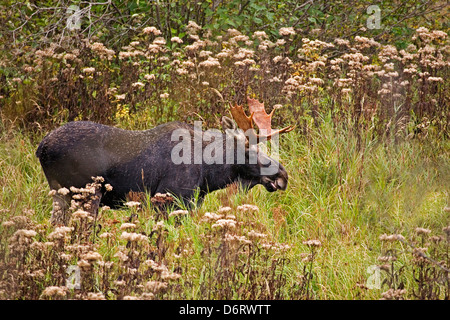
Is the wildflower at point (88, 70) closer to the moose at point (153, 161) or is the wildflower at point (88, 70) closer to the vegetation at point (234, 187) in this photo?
the vegetation at point (234, 187)

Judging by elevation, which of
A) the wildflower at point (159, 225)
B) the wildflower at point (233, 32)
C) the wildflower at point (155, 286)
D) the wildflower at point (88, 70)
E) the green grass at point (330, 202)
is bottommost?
the green grass at point (330, 202)

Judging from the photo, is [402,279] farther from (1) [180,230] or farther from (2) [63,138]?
(2) [63,138]

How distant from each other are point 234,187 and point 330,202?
1.11 meters

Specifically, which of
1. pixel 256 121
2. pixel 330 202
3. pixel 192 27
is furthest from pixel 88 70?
pixel 330 202

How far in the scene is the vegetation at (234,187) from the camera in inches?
211

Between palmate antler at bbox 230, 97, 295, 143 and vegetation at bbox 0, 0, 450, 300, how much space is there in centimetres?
58

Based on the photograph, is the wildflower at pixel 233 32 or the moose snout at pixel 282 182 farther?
the wildflower at pixel 233 32

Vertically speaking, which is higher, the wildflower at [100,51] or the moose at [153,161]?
the wildflower at [100,51]

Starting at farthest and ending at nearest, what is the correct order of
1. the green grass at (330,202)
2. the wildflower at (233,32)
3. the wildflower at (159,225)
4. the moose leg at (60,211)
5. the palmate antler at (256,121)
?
the wildflower at (233,32) → the palmate antler at (256,121) → the moose leg at (60,211) → the green grass at (330,202) → the wildflower at (159,225)

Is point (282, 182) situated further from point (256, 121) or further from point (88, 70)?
point (88, 70)

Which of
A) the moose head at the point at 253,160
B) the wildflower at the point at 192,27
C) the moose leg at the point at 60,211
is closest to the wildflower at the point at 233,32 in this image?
the wildflower at the point at 192,27

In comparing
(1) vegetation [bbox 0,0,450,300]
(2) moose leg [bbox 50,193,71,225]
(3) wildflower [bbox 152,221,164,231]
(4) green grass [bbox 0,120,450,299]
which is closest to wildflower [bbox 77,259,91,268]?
(1) vegetation [bbox 0,0,450,300]

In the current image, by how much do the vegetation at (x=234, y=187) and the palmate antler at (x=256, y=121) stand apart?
579 millimetres

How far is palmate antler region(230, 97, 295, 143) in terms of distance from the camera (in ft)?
25.3
